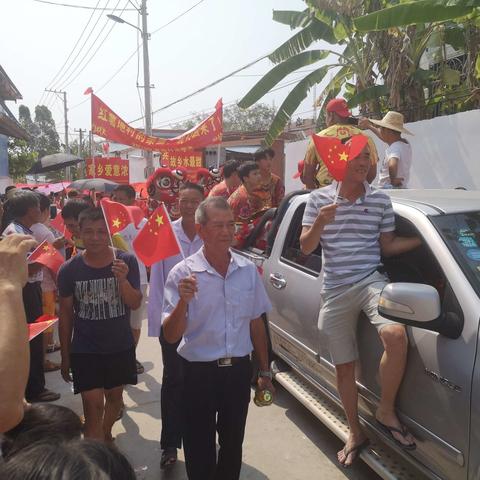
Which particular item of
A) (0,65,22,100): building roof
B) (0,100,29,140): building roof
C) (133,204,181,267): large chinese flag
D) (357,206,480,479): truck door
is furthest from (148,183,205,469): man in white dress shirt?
(0,65,22,100): building roof

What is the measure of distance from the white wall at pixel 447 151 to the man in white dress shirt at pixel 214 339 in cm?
566

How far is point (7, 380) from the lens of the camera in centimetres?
128

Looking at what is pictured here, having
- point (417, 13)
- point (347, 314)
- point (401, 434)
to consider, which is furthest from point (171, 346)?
point (417, 13)

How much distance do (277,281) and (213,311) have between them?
4.69 feet

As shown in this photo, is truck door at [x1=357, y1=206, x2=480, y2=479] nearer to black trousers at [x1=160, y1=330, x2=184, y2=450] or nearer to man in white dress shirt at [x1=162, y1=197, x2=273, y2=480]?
man in white dress shirt at [x1=162, y1=197, x2=273, y2=480]

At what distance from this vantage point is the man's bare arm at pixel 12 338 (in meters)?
1.27

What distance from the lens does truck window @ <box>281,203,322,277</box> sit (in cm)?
345

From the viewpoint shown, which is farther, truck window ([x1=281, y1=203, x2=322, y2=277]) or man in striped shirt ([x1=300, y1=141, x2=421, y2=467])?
truck window ([x1=281, y1=203, x2=322, y2=277])

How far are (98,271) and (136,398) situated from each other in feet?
5.68

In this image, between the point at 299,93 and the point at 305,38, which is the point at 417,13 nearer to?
the point at 305,38

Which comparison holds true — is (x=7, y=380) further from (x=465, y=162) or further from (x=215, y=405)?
(x=465, y=162)

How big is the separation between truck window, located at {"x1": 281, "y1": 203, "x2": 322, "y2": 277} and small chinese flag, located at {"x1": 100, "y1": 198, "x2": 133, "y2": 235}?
1.29m

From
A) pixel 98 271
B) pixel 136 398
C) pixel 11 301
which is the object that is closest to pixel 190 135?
pixel 136 398

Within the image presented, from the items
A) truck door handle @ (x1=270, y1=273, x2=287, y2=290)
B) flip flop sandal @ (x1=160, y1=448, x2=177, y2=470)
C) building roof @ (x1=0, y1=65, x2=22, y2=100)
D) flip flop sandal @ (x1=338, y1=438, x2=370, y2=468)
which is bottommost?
flip flop sandal @ (x1=160, y1=448, x2=177, y2=470)
